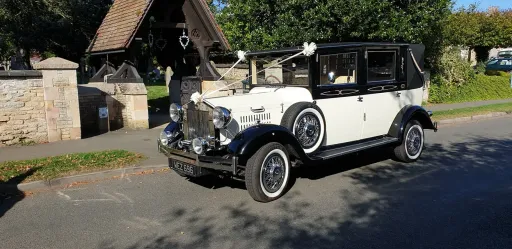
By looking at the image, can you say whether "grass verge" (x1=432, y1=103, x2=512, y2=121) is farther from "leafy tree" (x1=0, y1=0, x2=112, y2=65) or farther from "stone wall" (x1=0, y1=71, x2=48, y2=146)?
"leafy tree" (x1=0, y1=0, x2=112, y2=65)

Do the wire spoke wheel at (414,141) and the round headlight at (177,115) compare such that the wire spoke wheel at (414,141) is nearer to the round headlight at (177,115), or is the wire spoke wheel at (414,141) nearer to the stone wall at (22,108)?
the round headlight at (177,115)

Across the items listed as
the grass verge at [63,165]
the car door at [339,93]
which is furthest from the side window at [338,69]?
the grass verge at [63,165]

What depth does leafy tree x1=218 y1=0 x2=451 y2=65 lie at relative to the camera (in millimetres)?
13250

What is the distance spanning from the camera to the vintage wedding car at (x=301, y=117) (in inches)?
217

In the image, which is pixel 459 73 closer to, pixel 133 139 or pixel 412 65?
pixel 412 65

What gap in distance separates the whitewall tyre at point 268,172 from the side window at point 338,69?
151 centimetres

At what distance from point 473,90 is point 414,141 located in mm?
15189

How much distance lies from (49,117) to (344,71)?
270 inches

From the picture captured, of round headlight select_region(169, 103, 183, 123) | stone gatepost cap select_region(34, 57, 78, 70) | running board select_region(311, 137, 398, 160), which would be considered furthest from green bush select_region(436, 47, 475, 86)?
round headlight select_region(169, 103, 183, 123)

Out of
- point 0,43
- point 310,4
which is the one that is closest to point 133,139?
point 310,4

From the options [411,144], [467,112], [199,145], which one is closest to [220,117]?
[199,145]

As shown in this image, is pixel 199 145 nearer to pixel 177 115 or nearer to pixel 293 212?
pixel 177 115

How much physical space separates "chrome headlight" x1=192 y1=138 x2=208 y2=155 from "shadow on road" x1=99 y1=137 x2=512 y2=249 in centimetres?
73

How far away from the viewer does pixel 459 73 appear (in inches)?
771
